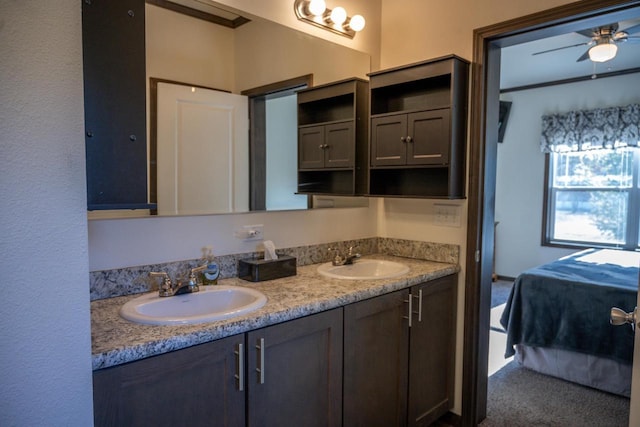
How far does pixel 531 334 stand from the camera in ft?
9.58

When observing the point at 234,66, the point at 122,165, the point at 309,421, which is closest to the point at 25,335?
the point at 122,165

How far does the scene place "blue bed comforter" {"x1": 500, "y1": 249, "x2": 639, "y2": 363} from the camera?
260cm

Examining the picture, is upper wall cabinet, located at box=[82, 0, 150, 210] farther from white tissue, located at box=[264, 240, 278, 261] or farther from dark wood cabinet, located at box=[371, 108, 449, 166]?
dark wood cabinet, located at box=[371, 108, 449, 166]

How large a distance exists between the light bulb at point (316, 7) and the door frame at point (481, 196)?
0.77m

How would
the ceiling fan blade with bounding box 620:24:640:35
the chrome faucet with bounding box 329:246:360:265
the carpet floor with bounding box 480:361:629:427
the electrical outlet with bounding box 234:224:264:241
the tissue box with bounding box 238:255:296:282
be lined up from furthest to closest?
the ceiling fan blade with bounding box 620:24:640:35, the carpet floor with bounding box 480:361:629:427, the chrome faucet with bounding box 329:246:360:265, the electrical outlet with bounding box 234:224:264:241, the tissue box with bounding box 238:255:296:282

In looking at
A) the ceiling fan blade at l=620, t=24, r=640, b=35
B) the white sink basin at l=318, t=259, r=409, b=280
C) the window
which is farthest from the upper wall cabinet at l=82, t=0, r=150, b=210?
the window

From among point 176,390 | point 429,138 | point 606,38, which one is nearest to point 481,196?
point 429,138

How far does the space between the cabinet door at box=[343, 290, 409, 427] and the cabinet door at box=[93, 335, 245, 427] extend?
523mm

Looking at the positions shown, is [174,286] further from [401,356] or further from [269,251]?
[401,356]

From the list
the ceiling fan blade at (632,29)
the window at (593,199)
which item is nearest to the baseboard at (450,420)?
the ceiling fan blade at (632,29)

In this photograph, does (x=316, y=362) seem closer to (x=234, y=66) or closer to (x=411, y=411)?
(x=411, y=411)

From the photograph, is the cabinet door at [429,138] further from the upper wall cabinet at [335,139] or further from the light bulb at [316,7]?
the light bulb at [316,7]

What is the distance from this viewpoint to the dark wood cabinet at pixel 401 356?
1712 mm

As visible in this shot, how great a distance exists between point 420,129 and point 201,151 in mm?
1082
